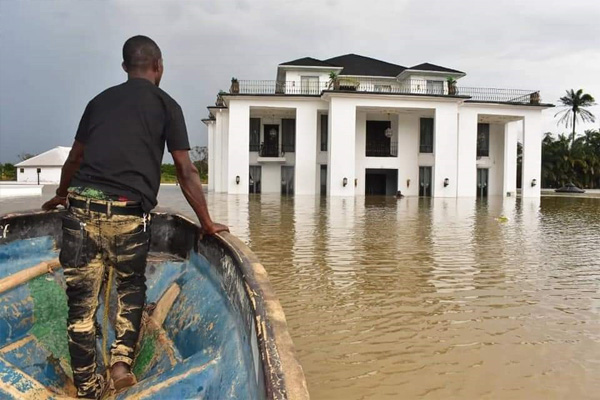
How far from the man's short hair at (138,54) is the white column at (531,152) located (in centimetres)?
3127

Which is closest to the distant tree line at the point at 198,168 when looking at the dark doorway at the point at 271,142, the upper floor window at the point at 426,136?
the dark doorway at the point at 271,142

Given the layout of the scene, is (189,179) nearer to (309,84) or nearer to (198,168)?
(309,84)

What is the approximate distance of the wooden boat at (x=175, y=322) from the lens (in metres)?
2.00

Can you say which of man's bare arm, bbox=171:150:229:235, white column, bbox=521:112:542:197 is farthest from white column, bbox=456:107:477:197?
man's bare arm, bbox=171:150:229:235

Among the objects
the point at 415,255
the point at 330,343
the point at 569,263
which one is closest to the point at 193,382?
the point at 330,343

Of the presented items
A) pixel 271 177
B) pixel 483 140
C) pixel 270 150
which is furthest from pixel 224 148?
pixel 483 140

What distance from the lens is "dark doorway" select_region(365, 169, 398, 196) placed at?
33438 millimetres

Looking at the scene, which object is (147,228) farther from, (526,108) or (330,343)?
(526,108)

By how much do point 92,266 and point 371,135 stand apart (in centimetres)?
3047

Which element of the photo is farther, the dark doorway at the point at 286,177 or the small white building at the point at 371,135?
the dark doorway at the point at 286,177

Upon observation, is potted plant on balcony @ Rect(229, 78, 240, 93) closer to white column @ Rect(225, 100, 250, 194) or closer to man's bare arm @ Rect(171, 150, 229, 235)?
white column @ Rect(225, 100, 250, 194)

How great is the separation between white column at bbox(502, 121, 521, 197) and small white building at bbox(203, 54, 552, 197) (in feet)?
0.21

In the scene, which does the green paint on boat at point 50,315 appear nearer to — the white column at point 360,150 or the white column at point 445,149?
the white column at point 445,149

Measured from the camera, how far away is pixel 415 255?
8320 mm
